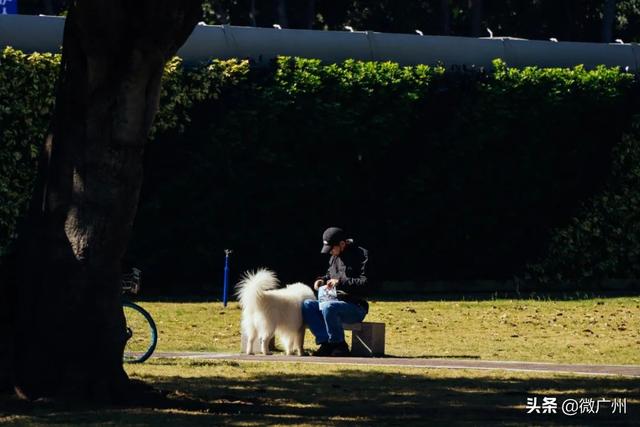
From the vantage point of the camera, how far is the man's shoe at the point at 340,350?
17.5m

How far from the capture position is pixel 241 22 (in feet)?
187

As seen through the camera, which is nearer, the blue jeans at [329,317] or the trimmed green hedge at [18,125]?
the blue jeans at [329,317]

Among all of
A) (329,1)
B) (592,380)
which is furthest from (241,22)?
(592,380)

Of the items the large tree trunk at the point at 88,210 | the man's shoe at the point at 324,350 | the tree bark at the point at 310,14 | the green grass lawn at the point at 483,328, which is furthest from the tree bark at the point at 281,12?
the large tree trunk at the point at 88,210

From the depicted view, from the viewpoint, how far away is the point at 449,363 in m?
16.5

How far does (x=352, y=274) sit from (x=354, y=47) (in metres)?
11.5

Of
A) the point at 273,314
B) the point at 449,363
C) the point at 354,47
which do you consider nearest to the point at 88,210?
the point at 449,363

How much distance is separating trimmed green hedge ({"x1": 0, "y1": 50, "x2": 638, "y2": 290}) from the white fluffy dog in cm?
770

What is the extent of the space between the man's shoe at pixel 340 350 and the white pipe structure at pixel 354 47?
971cm

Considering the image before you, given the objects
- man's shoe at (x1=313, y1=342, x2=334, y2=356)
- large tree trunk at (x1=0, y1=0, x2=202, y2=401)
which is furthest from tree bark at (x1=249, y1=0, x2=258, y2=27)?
large tree trunk at (x1=0, y1=0, x2=202, y2=401)

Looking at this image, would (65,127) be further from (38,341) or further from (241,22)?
(241,22)

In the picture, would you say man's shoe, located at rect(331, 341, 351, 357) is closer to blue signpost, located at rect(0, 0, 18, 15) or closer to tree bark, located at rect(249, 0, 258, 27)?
blue signpost, located at rect(0, 0, 18, 15)

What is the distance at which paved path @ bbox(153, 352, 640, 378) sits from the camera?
50.7ft

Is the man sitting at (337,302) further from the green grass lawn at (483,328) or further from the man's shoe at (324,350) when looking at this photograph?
the green grass lawn at (483,328)
